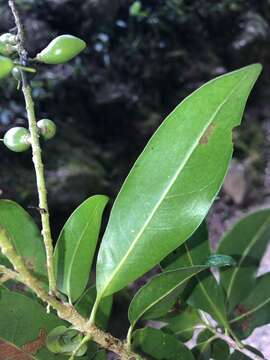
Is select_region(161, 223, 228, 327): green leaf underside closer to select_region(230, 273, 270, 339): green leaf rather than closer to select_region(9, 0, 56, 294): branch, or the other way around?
select_region(230, 273, 270, 339): green leaf

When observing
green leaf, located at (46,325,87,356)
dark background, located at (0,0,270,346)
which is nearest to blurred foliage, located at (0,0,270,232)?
dark background, located at (0,0,270,346)

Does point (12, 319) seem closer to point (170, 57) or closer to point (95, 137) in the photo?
point (95, 137)

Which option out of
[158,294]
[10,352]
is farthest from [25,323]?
[158,294]

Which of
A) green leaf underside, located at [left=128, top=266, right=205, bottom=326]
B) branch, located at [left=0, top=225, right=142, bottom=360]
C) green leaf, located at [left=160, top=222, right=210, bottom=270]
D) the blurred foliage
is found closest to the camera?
branch, located at [left=0, top=225, right=142, bottom=360]

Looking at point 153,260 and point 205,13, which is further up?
point 205,13

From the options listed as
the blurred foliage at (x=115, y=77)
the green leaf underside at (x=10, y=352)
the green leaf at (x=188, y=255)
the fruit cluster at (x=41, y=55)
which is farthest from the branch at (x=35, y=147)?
the blurred foliage at (x=115, y=77)

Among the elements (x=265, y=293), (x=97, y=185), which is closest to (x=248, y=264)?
(x=265, y=293)
